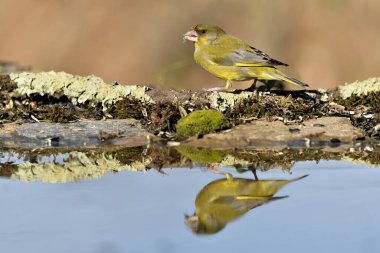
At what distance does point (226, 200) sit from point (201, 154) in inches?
56.1

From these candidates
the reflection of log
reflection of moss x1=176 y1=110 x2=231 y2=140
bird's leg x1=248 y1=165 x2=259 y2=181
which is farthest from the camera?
reflection of moss x1=176 y1=110 x2=231 y2=140

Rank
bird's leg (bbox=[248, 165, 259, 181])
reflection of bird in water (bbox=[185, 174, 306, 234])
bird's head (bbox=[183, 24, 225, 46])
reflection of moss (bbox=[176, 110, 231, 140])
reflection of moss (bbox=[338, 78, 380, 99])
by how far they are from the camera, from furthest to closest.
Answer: bird's head (bbox=[183, 24, 225, 46]), reflection of moss (bbox=[338, 78, 380, 99]), reflection of moss (bbox=[176, 110, 231, 140]), bird's leg (bbox=[248, 165, 259, 181]), reflection of bird in water (bbox=[185, 174, 306, 234])

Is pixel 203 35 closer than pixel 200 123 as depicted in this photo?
No

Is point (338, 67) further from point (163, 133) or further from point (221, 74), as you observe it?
point (163, 133)

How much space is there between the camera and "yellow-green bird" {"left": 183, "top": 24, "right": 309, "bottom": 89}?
9.61 meters

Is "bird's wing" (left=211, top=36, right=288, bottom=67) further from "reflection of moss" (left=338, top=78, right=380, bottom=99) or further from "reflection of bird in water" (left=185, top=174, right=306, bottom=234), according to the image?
"reflection of bird in water" (left=185, top=174, right=306, bottom=234)

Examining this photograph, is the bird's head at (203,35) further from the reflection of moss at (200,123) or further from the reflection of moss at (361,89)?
the reflection of moss at (200,123)

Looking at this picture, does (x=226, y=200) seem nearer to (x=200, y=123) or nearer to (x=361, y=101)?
(x=200, y=123)

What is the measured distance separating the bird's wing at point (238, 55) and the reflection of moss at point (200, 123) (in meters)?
1.78

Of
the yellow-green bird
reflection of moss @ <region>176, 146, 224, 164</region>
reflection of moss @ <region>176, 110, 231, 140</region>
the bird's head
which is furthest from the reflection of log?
the bird's head

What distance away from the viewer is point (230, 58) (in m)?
9.82

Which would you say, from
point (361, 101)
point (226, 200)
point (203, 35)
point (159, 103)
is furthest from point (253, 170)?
point (203, 35)

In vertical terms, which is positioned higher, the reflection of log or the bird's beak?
the bird's beak

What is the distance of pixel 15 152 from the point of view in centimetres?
759
